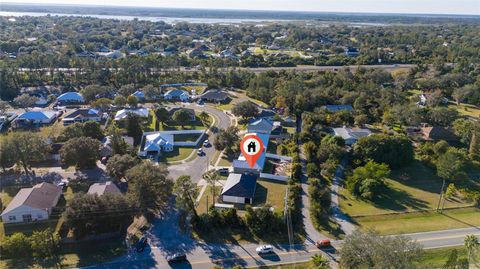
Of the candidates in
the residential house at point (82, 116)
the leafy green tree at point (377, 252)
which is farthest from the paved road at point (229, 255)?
the residential house at point (82, 116)

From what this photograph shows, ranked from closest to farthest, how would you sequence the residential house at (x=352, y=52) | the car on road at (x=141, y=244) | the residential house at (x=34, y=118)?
the car on road at (x=141, y=244), the residential house at (x=34, y=118), the residential house at (x=352, y=52)

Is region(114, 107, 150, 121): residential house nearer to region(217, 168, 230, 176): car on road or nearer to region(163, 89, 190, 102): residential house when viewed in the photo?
region(163, 89, 190, 102): residential house

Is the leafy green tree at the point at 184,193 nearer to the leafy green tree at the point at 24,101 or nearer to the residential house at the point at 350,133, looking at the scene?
the residential house at the point at 350,133

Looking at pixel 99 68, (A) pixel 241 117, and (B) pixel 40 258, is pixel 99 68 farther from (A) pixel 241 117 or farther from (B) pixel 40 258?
(B) pixel 40 258

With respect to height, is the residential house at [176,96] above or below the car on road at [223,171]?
above

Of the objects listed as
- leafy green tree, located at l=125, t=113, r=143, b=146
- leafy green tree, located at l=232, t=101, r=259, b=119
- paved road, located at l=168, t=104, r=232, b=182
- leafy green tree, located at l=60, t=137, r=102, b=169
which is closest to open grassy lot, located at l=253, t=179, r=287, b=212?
paved road, located at l=168, t=104, r=232, b=182

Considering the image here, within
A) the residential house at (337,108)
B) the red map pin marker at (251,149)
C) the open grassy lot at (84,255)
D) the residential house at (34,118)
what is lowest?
the open grassy lot at (84,255)

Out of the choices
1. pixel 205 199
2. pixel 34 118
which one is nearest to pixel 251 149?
pixel 205 199
